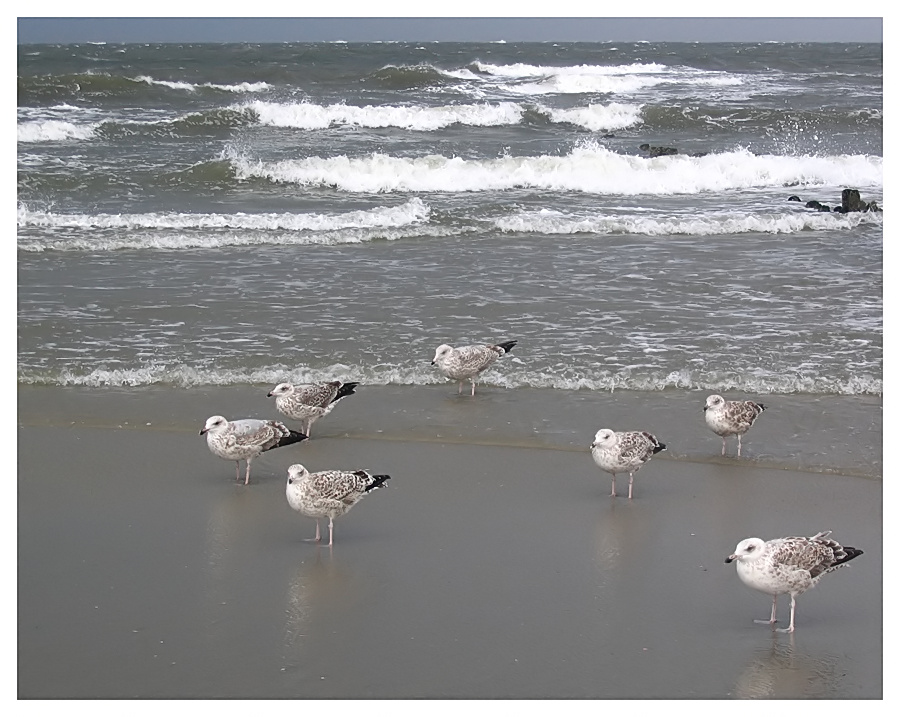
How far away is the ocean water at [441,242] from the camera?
9.53m

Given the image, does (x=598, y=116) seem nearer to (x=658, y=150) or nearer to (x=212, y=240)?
(x=658, y=150)

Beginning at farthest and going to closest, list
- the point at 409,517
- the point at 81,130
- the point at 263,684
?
1. the point at 81,130
2. the point at 409,517
3. the point at 263,684

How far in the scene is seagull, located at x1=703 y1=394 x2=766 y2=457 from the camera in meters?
7.32

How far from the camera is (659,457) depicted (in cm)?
744

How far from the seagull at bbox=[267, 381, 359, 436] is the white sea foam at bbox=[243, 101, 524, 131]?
67.7 feet

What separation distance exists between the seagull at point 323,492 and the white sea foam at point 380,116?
73.5ft

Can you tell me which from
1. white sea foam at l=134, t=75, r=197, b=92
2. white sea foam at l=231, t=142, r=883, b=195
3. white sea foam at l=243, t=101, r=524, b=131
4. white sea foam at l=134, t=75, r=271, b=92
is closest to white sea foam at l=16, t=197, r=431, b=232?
white sea foam at l=231, t=142, r=883, b=195

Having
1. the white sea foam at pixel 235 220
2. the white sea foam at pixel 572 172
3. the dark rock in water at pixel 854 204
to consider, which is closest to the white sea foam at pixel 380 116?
the white sea foam at pixel 572 172

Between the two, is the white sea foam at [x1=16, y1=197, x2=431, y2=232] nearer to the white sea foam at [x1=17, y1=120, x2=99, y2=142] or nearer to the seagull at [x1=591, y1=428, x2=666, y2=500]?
the white sea foam at [x1=17, y1=120, x2=99, y2=142]

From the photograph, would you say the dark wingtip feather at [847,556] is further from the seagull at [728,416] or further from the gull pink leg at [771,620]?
the seagull at [728,416]

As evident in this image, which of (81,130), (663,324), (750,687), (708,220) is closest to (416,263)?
(663,324)

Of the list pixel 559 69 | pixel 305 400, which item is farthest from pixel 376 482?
pixel 559 69

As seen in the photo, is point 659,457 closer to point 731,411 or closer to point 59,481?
point 731,411

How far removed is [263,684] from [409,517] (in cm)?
199
